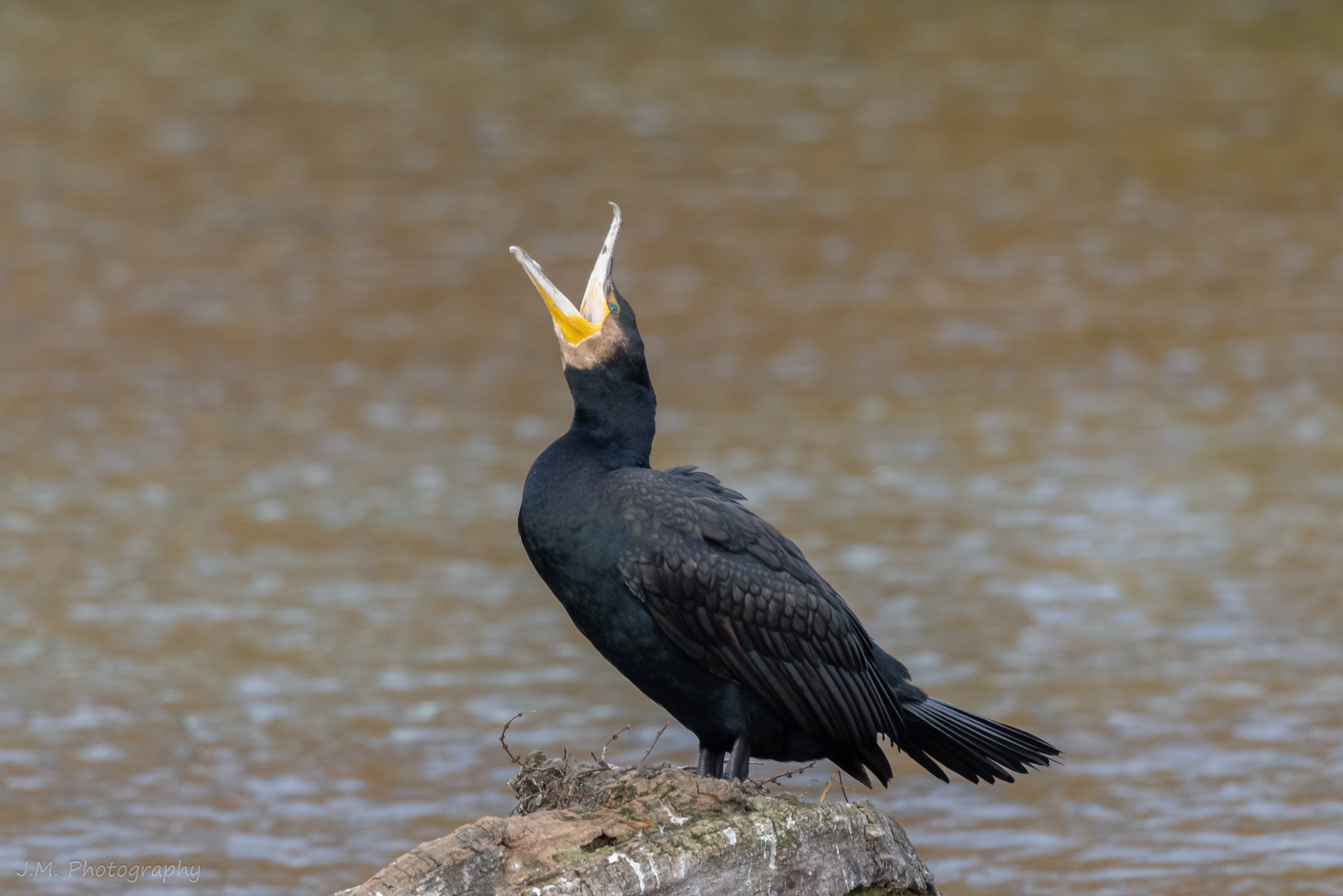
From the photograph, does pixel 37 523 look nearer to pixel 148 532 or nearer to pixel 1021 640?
pixel 148 532

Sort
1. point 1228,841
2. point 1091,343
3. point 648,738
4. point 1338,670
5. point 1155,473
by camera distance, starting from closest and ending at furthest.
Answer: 1. point 1228,841
2. point 648,738
3. point 1338,670
4. point 1155,473
5. point 1091,343

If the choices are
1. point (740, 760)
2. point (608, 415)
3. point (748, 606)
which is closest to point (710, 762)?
point (740, 760)

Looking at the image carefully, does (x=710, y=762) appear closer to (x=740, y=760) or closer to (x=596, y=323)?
(x=740, y=760)

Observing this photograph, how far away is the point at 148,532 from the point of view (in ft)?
41.5

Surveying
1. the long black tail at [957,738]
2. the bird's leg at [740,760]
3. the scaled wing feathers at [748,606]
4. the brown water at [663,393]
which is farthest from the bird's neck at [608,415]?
the brown water at [663,393]

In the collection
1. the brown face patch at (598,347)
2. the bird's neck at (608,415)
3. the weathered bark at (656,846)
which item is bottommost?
the weathered bark at (656,846)

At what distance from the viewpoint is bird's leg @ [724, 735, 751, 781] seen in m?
5.93

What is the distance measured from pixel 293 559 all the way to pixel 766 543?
6729mm

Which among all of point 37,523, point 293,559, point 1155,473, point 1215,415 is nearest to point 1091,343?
point 1215,415

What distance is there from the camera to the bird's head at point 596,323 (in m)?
6.09

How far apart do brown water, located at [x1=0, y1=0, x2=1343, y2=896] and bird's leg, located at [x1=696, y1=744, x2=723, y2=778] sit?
1343 mm

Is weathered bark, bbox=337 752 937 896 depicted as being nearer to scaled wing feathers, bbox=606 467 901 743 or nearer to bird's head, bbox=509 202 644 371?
scaled wing feathers, bbox=606 467 901 743

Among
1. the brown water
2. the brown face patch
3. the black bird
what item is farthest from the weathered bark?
the brown water

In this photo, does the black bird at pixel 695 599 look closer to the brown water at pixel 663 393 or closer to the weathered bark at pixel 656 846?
the weathered bark at pixel 656 846
